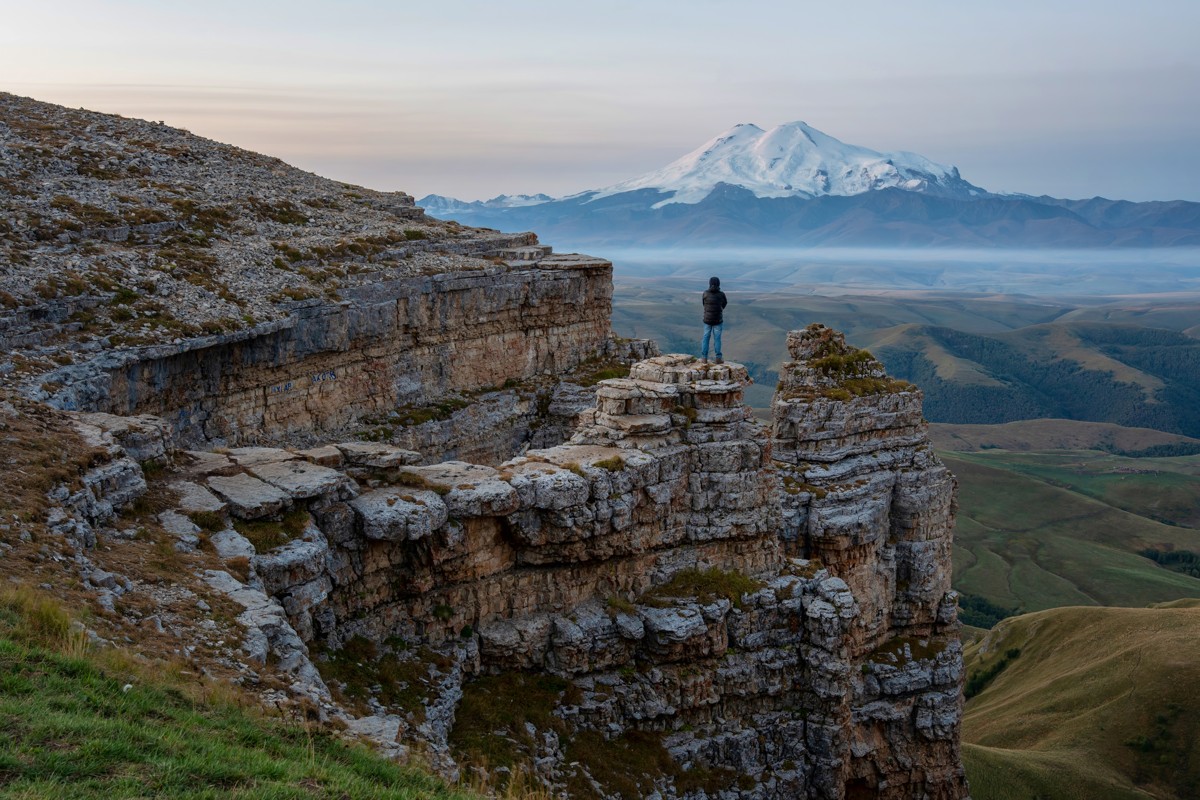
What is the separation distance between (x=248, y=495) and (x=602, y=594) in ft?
39.8

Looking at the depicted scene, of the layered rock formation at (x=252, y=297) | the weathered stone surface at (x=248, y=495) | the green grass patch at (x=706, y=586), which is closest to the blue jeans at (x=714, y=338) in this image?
the green grass patch at (x=706, y=586)

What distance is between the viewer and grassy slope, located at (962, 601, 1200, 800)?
54.3m

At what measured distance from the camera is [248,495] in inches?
955

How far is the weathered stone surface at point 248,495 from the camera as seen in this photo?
932 inches

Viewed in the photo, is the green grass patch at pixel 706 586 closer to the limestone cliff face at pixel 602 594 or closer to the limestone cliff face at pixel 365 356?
the limestone cliff face at pixel 602 594

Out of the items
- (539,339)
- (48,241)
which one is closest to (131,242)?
(48,241)

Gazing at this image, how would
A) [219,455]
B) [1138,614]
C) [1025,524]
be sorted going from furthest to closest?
[1025,524] → [1138,614] → [219,455]

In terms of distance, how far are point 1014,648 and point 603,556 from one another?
66.2 metres

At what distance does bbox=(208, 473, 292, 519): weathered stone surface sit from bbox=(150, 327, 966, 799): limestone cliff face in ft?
0.20

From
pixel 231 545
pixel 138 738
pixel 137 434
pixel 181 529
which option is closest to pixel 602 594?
pixel 231 545

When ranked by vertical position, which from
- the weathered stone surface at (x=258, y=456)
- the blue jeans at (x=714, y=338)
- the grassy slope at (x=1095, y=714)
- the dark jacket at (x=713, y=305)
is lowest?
the grassy slope at (x=1095, y=714)

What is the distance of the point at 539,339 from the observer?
55594 millimetres

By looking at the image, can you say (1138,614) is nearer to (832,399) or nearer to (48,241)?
(832,399)

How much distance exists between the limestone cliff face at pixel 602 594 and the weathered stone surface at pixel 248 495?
6 cm
